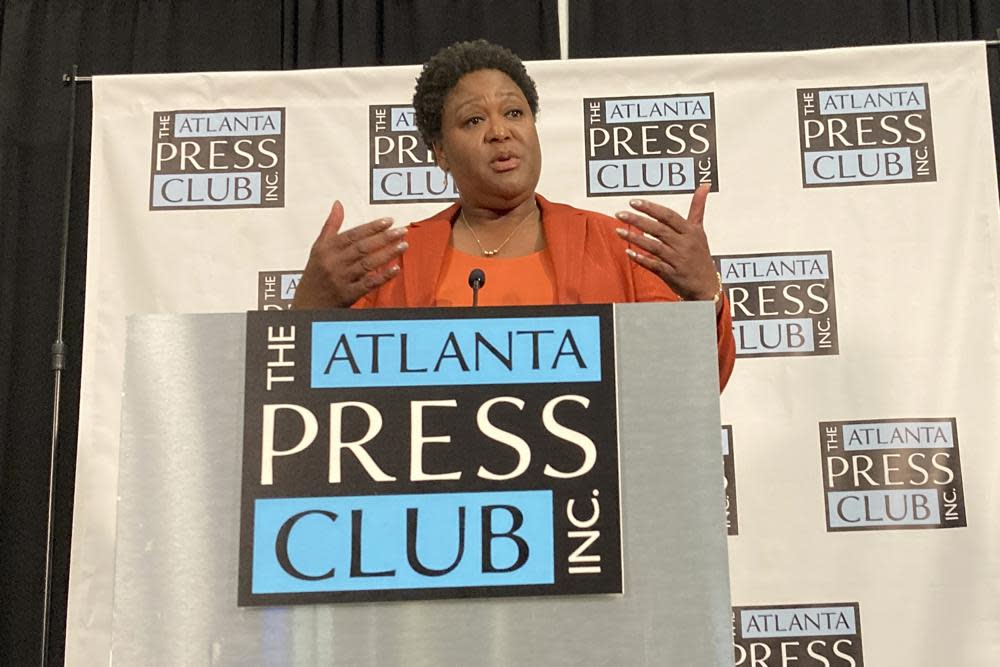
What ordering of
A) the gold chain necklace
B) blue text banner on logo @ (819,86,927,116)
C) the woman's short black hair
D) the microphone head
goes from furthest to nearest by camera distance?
blue text banner on logo @ (819,86,927,116) < the woman's short black hair < the gold chain necklace < the microphone head

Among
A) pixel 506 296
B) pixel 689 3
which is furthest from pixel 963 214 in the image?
pixel 506 296

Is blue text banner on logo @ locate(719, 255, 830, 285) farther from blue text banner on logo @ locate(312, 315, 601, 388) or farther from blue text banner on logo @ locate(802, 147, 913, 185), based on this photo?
blue text banner on logo @ locate(312, 315, 601, 388)

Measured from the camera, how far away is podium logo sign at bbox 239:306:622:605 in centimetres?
141

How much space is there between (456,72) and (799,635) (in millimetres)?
1800

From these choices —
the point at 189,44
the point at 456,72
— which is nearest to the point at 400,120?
the point at 189,44

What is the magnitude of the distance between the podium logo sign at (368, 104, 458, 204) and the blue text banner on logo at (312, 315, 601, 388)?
83.9 inches

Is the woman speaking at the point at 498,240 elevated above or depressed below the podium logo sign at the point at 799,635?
above

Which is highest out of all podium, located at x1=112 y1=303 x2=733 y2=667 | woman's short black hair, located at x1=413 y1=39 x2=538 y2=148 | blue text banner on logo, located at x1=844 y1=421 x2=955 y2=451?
woman's short black hair, located at x1=413 y1=39 x2=538 y2=148

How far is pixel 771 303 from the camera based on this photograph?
350 cm

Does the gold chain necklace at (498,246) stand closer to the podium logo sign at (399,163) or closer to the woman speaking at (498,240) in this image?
the woman speaking at (498,240)

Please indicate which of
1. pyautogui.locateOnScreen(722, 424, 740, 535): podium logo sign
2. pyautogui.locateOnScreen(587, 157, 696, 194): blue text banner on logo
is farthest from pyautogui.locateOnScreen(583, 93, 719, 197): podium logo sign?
pyautogui.locateOnScreen(722, 424, 740, 535): podium logo sign

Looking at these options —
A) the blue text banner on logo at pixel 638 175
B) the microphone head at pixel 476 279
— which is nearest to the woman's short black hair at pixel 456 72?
the microphone head at pixel 476 279

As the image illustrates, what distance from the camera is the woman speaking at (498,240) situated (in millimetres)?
1730

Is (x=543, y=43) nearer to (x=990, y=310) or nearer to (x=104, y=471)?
(x=990, y=310)
